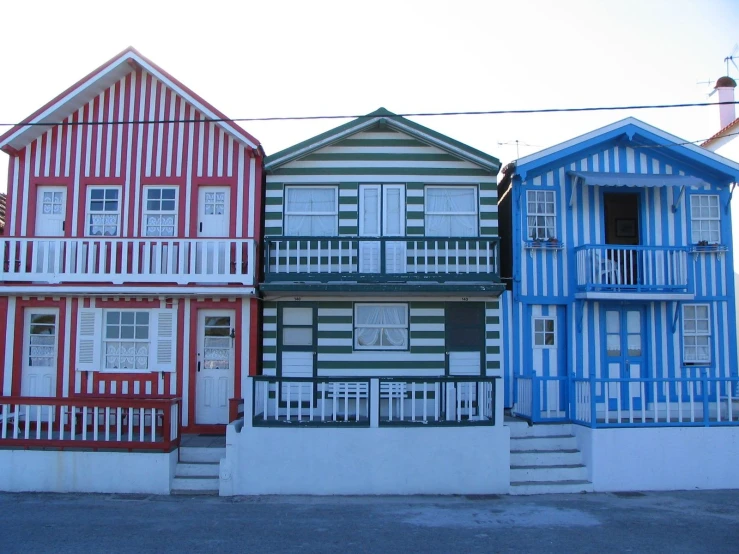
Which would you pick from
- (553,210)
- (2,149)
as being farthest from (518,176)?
(2,149)

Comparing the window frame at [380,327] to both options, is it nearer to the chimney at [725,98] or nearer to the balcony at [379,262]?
the balcony at [379,262]

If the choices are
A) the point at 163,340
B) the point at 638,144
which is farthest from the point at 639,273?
the point at 163,340

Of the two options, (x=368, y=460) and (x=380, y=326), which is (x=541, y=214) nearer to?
(x=380, y=326)

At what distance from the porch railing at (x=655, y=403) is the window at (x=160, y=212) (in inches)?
360

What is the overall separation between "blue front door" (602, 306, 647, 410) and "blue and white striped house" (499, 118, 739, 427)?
0.02 m

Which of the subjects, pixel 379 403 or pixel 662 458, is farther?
pixel 662 458

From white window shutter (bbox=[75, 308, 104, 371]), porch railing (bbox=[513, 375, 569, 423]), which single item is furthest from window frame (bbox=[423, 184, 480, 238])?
white window shutter (bbox=[75, 308, 104, 371])

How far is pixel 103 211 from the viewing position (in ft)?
46.5

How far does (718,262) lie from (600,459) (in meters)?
6.02

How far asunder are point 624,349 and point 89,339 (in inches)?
460

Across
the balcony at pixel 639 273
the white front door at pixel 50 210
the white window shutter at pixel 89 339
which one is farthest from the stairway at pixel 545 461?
the white front door at pixel 50 210

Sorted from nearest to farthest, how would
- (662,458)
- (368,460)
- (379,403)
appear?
(368,460)
(379,403)
(662,458)

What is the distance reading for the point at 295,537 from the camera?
29.5ft

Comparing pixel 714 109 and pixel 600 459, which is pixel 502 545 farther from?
pixel 714 109
